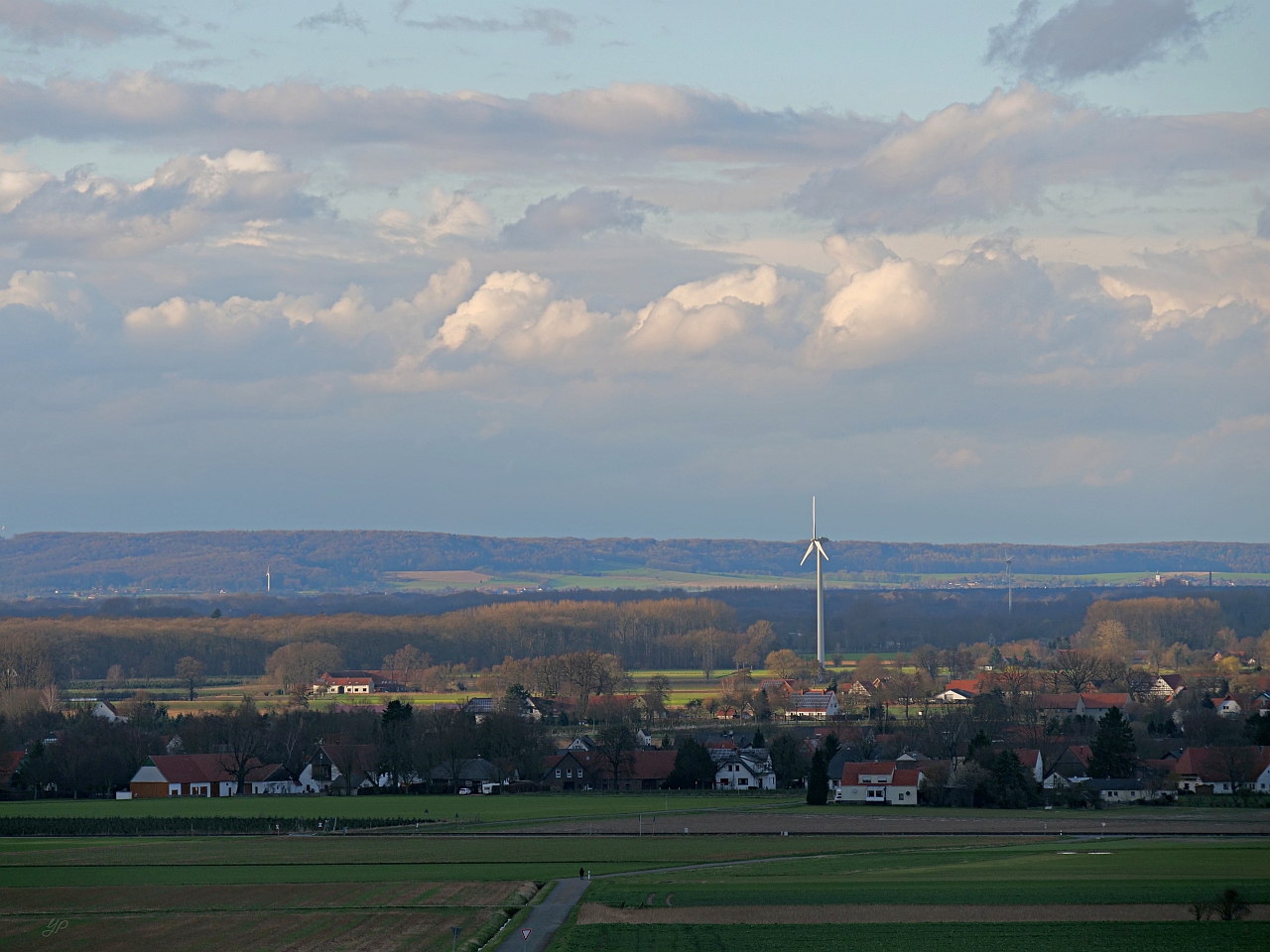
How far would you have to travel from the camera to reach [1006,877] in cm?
4316

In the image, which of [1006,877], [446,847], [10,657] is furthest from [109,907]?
[10,657]

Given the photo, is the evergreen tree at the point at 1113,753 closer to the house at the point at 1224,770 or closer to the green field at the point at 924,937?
the house at the point at 1224,770

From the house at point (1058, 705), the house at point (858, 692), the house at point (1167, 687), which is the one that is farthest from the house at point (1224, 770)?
the house at point (858, 692)

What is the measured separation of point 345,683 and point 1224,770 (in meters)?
113

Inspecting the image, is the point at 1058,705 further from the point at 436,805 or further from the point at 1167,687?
the point at 436,805

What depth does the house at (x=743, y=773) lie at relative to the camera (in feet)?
311

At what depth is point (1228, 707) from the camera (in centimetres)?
12388

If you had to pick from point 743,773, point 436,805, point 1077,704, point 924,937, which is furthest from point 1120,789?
point 924,937

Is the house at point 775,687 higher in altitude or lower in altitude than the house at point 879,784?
lower

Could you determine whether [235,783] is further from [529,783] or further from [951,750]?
[951,750]

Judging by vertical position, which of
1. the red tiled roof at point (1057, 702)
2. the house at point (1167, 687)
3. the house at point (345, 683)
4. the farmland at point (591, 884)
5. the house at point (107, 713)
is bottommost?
the house at point (345, 683)

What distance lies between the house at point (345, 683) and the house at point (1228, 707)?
86.1 m

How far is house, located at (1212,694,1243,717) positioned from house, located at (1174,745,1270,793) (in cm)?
2786

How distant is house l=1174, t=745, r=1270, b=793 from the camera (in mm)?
83562
